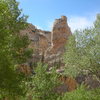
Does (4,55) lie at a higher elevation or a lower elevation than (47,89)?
higher

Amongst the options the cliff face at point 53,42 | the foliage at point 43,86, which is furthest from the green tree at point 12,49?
the cliff face at point 53,42

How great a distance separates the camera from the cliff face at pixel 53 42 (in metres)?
67.5

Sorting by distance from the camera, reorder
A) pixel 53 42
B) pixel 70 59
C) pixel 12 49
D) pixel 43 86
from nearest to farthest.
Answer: pixel 12 49 → pixel 43 86 → pixel 70 59 → pixel 53 42

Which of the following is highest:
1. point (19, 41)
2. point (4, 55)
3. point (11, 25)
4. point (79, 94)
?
point (11, 25)

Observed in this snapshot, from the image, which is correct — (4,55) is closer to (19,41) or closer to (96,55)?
(19,41)

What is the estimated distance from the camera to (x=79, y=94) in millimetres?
32938

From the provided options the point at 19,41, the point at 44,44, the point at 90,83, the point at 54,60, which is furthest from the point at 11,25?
the point at 44,44

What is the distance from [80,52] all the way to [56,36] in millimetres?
37645

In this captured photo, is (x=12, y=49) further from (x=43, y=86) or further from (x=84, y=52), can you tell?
(x=84, y=52)

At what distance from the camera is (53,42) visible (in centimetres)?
7531

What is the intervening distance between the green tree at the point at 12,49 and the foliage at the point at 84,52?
1182 centimetres

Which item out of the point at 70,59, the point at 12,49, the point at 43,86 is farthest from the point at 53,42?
the point at 12,49

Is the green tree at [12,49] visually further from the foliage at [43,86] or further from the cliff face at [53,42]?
the cliff face at [53,42]

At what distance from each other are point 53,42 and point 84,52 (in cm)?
3763
